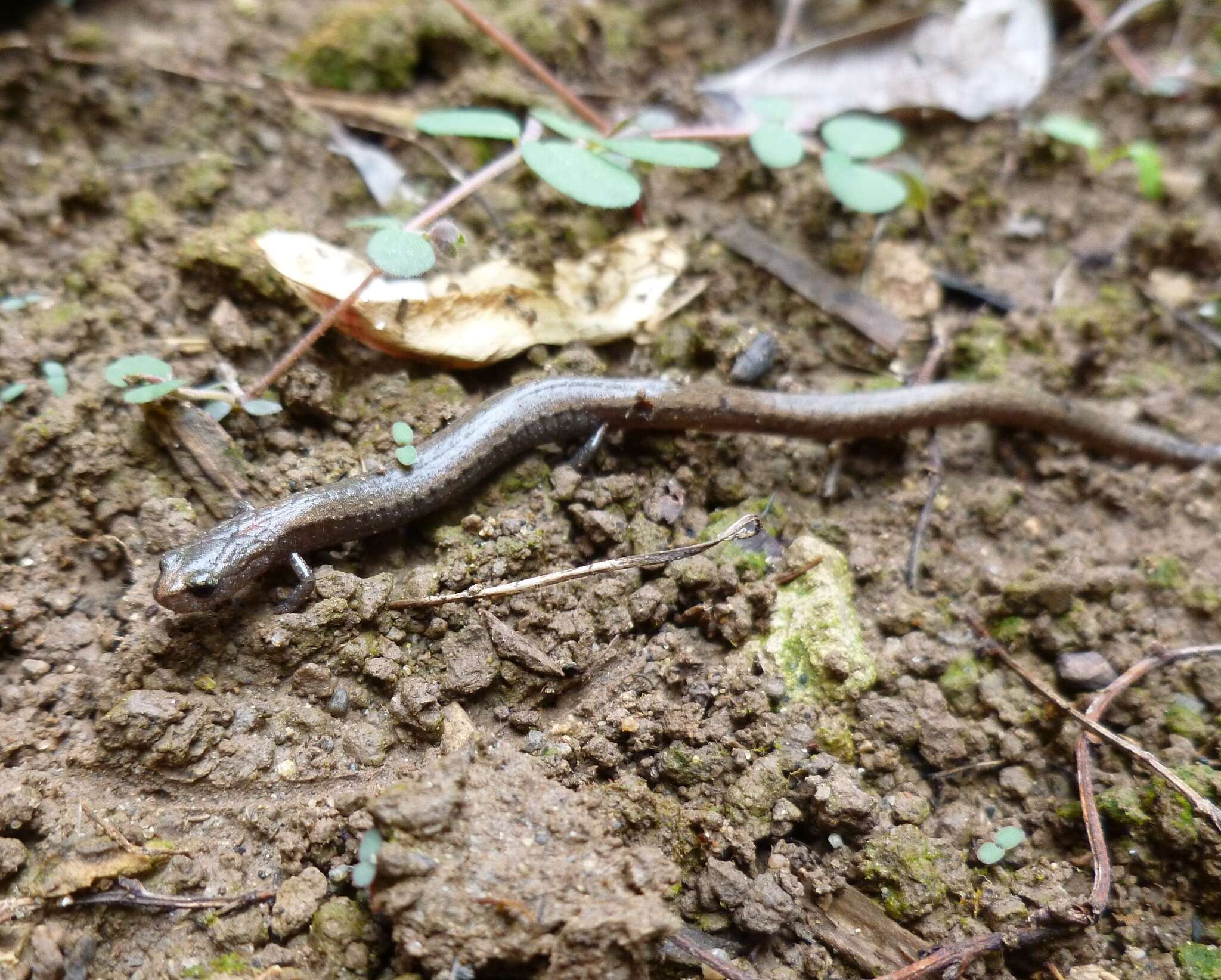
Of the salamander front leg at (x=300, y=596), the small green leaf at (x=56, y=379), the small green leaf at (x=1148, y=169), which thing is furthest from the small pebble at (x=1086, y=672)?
the small green leaf at (x=56, y=379)

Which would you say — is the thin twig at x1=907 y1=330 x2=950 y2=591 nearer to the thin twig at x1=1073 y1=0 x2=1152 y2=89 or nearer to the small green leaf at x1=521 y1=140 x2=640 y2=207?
the small green leaf at x1=521 y1=140 x2=640 y2=207

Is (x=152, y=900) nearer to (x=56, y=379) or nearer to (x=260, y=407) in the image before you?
(x=260, y=407)

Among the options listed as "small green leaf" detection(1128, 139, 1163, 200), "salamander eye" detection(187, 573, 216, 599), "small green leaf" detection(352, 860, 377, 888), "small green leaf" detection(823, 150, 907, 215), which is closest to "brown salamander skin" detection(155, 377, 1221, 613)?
"salamander eye" detection(187, 573, 216, 599)

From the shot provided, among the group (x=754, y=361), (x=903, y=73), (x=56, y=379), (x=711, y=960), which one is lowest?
(x=711, y=960)

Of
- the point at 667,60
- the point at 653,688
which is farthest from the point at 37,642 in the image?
the point at 667,60

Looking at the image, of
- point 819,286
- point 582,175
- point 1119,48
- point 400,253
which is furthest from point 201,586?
point 1119,48

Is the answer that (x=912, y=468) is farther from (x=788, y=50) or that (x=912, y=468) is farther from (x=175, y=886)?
(x=175, y=886)

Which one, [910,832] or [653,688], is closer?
[910,832]
